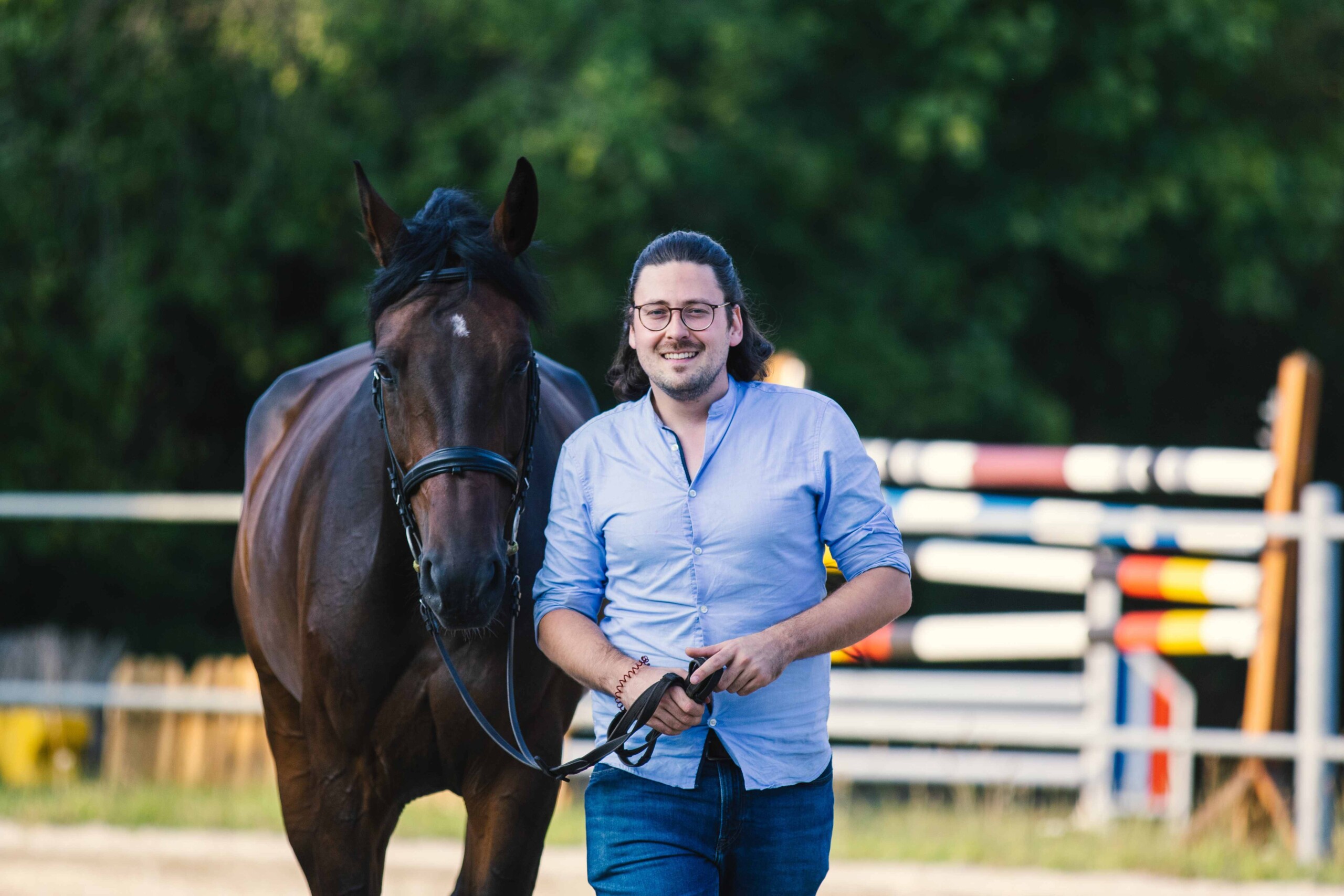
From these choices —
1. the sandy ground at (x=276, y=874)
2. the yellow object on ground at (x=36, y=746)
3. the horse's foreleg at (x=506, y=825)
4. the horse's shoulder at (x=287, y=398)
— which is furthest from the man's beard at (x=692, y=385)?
the yellow object on ground at (x=36, y=746)

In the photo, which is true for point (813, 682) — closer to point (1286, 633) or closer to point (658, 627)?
point (658, 627)

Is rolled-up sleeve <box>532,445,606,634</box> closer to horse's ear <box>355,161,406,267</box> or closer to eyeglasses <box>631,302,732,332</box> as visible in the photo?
eyeglasses <box>631,302,732,332</box>

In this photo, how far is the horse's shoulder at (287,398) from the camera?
14.0 feet

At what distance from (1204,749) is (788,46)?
6253mm

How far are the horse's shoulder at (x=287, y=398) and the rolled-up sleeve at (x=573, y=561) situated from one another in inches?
68.1

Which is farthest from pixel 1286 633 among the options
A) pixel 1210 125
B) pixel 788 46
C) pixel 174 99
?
pixel 174 99

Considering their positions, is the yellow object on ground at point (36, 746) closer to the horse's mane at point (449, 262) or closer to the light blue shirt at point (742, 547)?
the horse's mane at point (449, 262)

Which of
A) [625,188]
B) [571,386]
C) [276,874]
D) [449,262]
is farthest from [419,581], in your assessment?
[625,188]

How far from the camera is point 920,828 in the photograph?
248 inches

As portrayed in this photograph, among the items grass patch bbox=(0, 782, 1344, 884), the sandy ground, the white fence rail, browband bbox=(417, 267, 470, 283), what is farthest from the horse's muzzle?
the white fence rail

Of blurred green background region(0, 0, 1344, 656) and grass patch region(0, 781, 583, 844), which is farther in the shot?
blurred green background region(0, 0, 1344, 656)

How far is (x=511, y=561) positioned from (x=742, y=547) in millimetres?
680

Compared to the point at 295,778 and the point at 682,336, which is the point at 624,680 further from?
the point at 295,778

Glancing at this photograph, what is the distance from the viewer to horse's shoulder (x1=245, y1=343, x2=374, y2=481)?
4.27 meters
